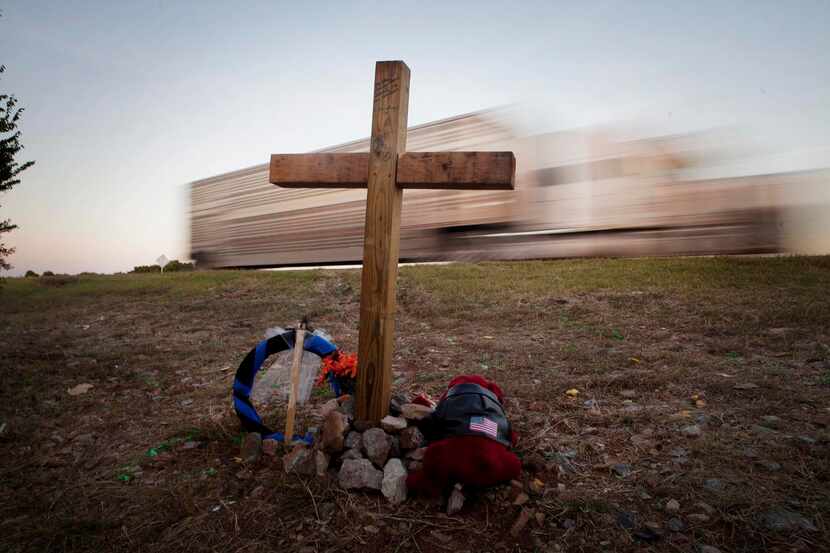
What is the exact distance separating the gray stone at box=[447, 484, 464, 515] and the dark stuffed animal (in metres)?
0.06

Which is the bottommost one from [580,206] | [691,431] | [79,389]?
[79,389]

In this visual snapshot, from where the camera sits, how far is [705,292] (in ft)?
27.6

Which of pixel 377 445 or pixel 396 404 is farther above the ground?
pixel 396 404

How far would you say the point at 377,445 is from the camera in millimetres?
3062

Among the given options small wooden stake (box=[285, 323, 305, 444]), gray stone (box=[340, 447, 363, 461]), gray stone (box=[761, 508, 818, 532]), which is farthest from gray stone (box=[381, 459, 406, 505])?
gray stone (box=[761, 508, 818, 532])

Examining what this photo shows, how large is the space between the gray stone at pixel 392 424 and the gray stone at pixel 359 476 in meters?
0.28

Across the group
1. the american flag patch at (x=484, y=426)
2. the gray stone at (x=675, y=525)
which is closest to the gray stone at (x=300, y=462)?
the american flag patch at (x=484, y=426)

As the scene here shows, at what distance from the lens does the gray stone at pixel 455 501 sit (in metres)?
2.67

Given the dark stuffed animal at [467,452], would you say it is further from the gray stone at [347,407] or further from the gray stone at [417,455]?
the gray stone at [347,407]

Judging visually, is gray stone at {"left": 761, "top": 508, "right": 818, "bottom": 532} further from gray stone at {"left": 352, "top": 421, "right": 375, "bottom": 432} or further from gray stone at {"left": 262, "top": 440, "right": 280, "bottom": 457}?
gray stone at {"left": 262, "top": 440, "right": 280, "bottom": 457}

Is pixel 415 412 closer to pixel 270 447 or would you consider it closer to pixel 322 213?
pixel 270 447

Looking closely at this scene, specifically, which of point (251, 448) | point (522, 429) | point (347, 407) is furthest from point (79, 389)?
point (522, 429)

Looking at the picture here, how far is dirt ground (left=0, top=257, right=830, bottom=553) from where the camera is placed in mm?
2559

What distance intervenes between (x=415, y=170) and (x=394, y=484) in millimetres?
1962
